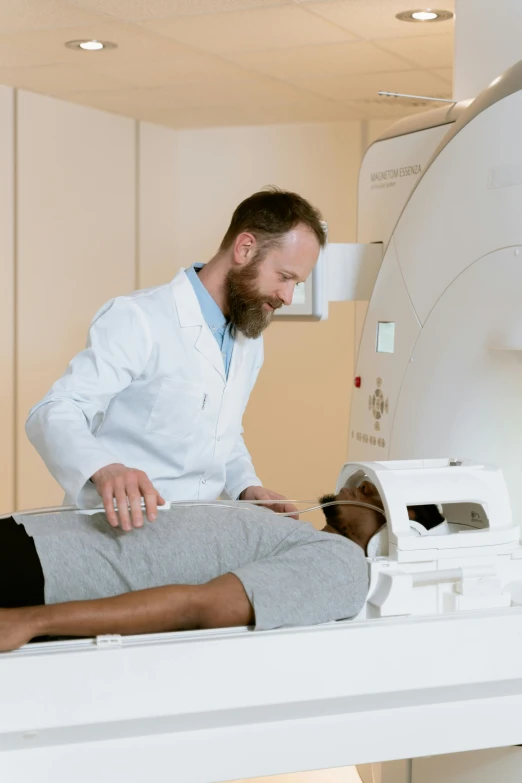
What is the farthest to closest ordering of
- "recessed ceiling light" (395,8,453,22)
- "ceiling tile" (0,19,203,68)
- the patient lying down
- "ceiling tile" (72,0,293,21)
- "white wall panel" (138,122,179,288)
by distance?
"white wall panel" (138,122,179,288)
"ceiling tile" (0,19,203,68)
"recessed ceiling light" (395,8,453,22)
"ceiling tile" (72,0,293,21)
the patient lying down

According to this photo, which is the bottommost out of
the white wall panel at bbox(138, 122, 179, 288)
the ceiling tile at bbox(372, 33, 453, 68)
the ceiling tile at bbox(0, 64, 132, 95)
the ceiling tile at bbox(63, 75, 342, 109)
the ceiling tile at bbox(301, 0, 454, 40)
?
the white wall panel at bbox(138, 122, 179, 288)

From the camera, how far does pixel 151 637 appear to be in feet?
4.72

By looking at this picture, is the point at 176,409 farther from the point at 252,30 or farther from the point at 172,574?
the point at 252,30

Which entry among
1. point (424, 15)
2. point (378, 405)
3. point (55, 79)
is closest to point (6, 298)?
point (55, 79)

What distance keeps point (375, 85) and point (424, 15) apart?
101cm

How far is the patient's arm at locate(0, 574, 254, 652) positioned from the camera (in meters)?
1.40

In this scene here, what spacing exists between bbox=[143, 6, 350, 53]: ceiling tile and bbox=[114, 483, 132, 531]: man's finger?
6.58 feet

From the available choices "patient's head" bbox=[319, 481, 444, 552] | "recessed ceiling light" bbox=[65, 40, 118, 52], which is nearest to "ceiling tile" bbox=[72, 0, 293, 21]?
"recessed ceiling light" bbox=[65, 40, 118, 52]

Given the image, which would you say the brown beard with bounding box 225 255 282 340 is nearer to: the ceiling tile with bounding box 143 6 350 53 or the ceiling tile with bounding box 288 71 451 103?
the ceiling tile with bounding box 143 6 350 53

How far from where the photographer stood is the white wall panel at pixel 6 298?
421cm

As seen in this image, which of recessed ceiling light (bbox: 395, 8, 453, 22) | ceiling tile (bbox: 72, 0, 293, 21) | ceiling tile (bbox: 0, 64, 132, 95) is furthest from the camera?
ceiling tile (bbox: 0, 64, 132, 95)

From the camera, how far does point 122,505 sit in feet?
4.93

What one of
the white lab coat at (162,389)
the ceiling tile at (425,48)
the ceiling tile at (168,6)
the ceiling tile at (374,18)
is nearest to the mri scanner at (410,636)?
the white lab coat at (162,389)

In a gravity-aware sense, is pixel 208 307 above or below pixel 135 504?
above
